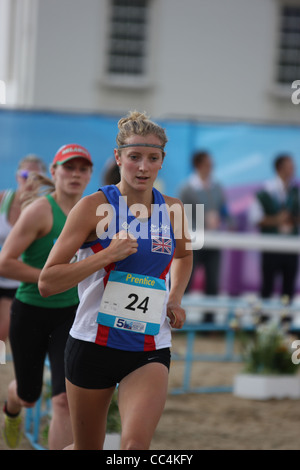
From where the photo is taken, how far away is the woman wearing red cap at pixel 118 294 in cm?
358

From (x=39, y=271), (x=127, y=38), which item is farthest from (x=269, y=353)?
(x=127, y=38)

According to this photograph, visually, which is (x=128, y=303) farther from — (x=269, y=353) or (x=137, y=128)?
(x=269, y=353)

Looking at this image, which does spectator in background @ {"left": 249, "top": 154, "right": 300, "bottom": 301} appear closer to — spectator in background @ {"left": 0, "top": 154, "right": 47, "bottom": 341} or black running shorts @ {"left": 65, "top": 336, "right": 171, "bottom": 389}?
spectator in background @ {"left": 0, "top": 154, "right": 47, "bottom": 341}

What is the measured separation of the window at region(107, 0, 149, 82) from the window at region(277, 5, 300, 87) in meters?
2.96

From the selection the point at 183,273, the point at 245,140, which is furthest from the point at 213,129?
the point at 183,273

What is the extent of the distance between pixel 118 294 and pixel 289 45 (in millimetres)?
16394

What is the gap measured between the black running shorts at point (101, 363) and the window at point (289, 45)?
16135 millimetres

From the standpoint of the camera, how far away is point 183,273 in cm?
416

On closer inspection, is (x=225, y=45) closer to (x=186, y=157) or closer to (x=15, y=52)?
(x=15, y=52)

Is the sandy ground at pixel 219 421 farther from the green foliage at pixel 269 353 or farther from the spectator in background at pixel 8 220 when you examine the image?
the spectator in background at pixel 8 220

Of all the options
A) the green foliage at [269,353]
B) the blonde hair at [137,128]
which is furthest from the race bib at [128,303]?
the green foliage at [269,353]

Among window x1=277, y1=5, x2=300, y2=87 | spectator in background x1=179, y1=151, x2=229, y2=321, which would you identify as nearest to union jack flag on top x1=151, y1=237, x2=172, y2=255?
spectator in background x1=179, y1=151, x2=229, y2=321

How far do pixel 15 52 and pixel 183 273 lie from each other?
14.8 metres
